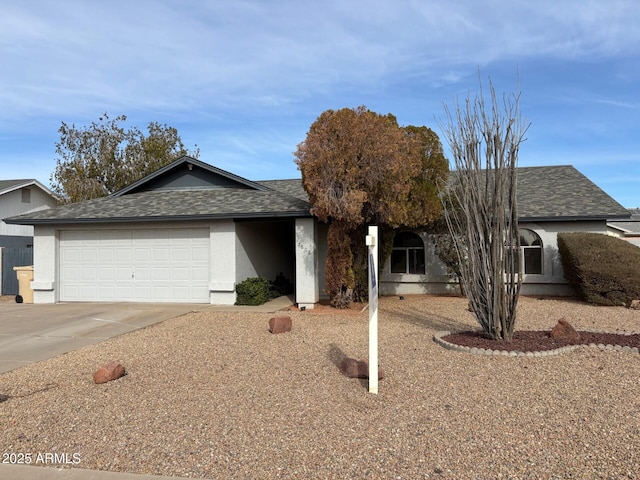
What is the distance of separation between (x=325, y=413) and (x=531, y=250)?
12.9 m

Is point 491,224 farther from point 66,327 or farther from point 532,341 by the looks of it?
point 66,327

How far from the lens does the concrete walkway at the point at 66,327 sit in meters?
4.08

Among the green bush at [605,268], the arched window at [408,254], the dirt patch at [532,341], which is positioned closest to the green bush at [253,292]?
the arched window at [408,254]

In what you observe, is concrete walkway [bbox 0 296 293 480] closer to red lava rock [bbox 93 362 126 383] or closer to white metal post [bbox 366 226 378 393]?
red lava rock [bbox 93 362 126 383]

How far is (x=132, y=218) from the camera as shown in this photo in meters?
14.4

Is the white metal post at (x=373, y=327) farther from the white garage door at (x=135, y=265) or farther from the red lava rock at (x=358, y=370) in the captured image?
the white garage door at (x=135, y=265)

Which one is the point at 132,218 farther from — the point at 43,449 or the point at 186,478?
the point at 186,478

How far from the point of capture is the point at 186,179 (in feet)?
58.7

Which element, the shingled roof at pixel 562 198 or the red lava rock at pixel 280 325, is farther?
the shingled roof at pixel 562 198

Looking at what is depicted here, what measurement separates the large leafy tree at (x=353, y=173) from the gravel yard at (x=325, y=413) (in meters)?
4.03

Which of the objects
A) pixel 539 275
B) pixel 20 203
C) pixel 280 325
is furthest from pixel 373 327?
pixel 20 203

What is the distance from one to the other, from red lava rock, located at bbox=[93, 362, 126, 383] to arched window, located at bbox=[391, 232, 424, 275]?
38.7 feet

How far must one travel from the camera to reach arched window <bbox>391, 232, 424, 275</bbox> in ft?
56.0

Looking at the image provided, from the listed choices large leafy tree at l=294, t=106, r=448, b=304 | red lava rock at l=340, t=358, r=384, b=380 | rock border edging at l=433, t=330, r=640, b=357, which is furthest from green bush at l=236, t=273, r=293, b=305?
red lava rock at l=340, t=358, r=384, b=380
